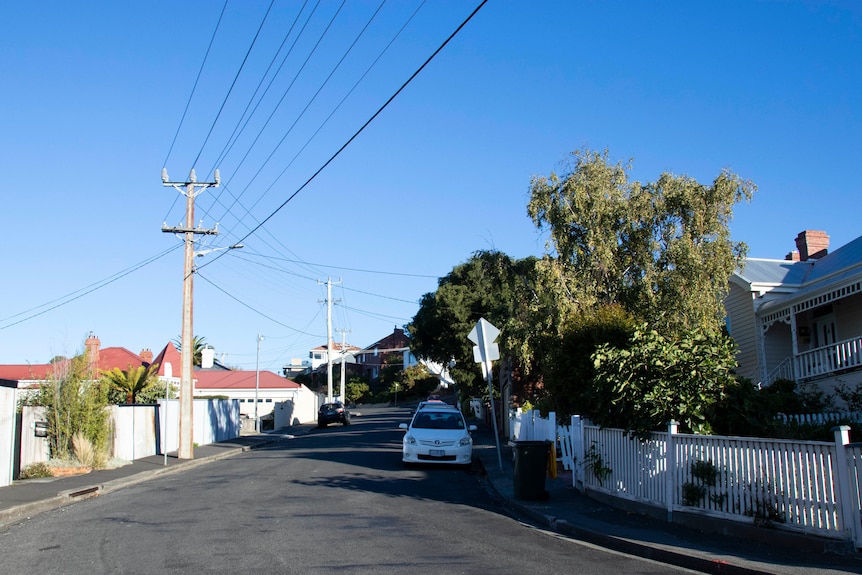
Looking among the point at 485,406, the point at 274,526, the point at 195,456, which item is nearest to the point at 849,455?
the point at 274,526

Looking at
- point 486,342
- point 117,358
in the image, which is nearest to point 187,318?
point 486,342

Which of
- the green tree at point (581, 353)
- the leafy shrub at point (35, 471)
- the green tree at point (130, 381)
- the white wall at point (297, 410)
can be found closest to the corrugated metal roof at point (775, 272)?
the green tree at point (581, 353)

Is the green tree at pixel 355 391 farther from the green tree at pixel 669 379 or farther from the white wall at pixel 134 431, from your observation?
the green tree at pixel 669 379

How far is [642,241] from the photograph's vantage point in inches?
787

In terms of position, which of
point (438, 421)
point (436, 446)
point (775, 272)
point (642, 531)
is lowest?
point (642, 531)

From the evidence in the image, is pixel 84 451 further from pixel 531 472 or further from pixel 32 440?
pixel 531 472

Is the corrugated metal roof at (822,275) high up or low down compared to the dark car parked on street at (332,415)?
up

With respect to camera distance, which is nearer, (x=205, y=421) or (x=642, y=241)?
(x=642, y=241)

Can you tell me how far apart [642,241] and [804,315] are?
8.19 metres

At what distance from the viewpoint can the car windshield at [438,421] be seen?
19516 millimetres

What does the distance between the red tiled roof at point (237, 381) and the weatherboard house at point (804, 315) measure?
3837cm

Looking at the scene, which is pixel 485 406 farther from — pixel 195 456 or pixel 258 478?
pixel 258 478

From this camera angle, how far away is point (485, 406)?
139ft

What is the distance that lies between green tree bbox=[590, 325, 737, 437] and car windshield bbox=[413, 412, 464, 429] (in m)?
8.57
